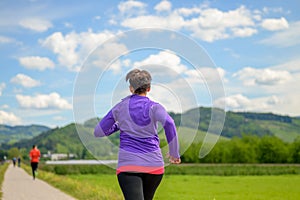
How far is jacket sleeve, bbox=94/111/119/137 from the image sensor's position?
4641 mm

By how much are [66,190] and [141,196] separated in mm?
11865

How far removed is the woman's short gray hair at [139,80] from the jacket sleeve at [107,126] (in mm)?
355

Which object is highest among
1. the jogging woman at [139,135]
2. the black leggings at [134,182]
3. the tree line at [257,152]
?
the jogging woman at [139,135]

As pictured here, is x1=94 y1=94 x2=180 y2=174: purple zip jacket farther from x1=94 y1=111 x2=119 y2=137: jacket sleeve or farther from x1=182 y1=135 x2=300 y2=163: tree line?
x1=182 y1=135 x2=300 y2=163: tree line

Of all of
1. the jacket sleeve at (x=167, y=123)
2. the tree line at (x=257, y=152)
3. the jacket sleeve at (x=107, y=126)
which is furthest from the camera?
the tree line at (x=257, y=152)

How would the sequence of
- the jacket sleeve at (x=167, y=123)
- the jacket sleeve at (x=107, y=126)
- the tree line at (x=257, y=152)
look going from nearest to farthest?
the jacket sleeve at (x=167, y=123), the jacket sleeve at (x=107, y=126), the tree line at (x=257, y=152)

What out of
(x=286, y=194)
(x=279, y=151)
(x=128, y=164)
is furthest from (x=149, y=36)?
(x=279, y=151)

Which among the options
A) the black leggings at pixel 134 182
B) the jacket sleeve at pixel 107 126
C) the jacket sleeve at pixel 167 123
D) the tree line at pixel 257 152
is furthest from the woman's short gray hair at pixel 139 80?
the tree line at pixel 257 152

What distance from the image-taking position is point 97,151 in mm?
5535

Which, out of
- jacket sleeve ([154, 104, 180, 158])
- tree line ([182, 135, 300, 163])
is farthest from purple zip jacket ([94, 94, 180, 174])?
tree line ([182, 135, 300, 163])

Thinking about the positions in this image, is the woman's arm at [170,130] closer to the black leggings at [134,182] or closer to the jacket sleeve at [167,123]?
the jacket sleeve at [167,123]

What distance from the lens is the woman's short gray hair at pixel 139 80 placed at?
4.52m

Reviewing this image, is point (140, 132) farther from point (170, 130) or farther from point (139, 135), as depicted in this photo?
point (170, 130)

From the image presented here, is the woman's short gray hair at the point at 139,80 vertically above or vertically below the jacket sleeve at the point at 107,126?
above
